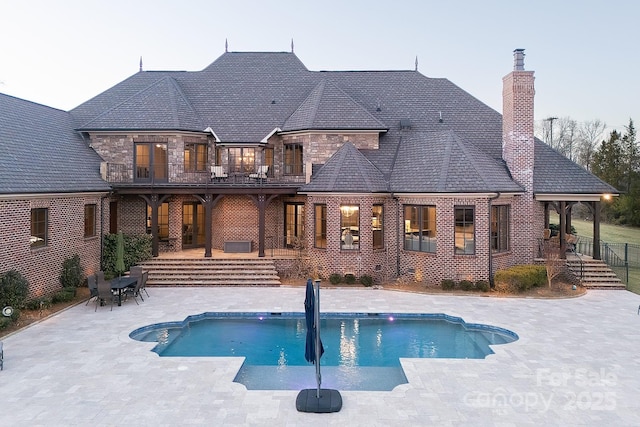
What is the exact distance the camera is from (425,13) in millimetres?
31094

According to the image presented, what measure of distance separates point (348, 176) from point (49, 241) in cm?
1187

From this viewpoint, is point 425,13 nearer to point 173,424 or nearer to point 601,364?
point 601,364

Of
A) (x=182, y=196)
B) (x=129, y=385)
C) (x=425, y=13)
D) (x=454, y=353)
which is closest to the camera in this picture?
(x=129, y=385)

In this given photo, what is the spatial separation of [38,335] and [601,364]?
13855 mm

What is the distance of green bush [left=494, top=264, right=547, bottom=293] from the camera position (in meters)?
16.6

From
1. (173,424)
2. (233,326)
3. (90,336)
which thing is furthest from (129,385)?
(233,326)

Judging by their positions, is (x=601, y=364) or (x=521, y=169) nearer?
(x=601, y=364)

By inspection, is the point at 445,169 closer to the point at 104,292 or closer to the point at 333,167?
the point at 333,167

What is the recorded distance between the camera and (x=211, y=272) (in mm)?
18578

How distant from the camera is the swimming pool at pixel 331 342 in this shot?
30.0ft

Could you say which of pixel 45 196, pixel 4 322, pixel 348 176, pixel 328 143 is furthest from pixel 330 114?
pixel 4 322

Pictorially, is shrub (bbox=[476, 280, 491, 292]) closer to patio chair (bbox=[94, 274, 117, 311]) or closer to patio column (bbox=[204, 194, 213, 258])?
patio column (bbox=[204, 194, 213, 258])

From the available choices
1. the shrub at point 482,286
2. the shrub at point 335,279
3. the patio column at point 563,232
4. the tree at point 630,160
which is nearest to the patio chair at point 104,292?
the shrub at point 335,279

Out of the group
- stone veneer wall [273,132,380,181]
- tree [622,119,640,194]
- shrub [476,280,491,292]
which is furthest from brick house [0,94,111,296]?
tree [622,119,640,194]
